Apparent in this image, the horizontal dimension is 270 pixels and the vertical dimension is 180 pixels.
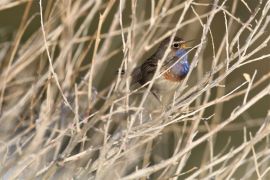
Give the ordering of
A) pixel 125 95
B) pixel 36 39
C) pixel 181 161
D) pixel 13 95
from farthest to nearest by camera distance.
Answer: pixel 13 95 < pixel 36 39 < pixel 181 161 < pixel 125 95

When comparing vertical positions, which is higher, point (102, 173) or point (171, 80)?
point (102, 173)

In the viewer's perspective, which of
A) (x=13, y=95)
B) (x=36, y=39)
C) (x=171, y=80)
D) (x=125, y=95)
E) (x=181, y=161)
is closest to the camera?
(x=125, y=95)

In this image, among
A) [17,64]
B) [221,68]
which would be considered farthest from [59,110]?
[221,68]

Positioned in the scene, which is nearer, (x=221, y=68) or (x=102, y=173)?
(x=102, y=173)

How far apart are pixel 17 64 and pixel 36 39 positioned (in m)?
0.16

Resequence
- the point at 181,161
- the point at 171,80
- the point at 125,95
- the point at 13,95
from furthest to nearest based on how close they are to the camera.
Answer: the point at 171,80, the point at 13,95, the point at 181,161, the point at 125,95

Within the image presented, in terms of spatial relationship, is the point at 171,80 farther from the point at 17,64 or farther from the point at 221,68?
the point at 17,64

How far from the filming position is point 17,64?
7.97 feet

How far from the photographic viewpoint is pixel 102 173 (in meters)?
2.27

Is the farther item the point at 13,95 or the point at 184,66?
the point at 184,66

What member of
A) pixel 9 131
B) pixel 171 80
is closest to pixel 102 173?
pixel 9 131

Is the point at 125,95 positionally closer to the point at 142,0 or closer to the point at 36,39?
the point at 142,0

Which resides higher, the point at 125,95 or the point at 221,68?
the point at 125,95

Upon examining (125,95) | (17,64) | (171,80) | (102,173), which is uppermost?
(17,64)
